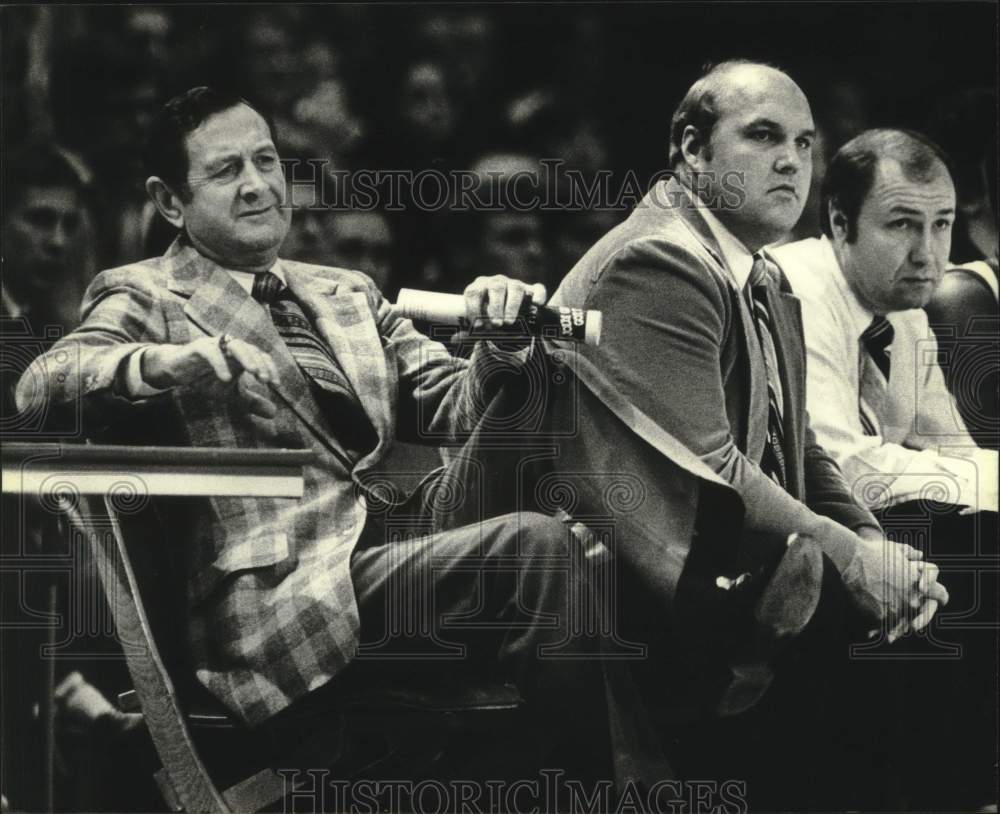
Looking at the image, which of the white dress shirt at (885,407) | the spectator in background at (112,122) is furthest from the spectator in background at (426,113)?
the white dress shirt at (885,407)

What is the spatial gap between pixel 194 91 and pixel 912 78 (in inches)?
91.8

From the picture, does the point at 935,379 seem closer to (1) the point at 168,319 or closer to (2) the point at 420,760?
(2) the point at 420,760

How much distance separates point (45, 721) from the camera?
15.8ft

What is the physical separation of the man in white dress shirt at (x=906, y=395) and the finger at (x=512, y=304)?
2.97ft

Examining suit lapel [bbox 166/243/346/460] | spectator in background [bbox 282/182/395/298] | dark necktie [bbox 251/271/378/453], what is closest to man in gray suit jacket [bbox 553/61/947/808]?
spectator in background [bbox 282/182/395/298]

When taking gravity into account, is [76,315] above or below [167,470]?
above

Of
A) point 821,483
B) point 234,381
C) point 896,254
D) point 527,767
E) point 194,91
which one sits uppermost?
point 194,91

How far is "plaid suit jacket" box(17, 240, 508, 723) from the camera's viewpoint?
4.64m

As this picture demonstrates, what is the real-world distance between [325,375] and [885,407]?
5.99 feet

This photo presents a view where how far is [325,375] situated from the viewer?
4.77 metres

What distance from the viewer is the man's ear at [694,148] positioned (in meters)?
4.91

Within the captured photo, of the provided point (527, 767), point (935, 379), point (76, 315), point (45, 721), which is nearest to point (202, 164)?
point (76, 315)

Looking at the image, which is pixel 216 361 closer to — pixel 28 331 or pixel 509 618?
pixel 28 331

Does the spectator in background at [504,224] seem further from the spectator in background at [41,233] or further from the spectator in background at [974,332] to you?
the spectator in background at [974,332]
